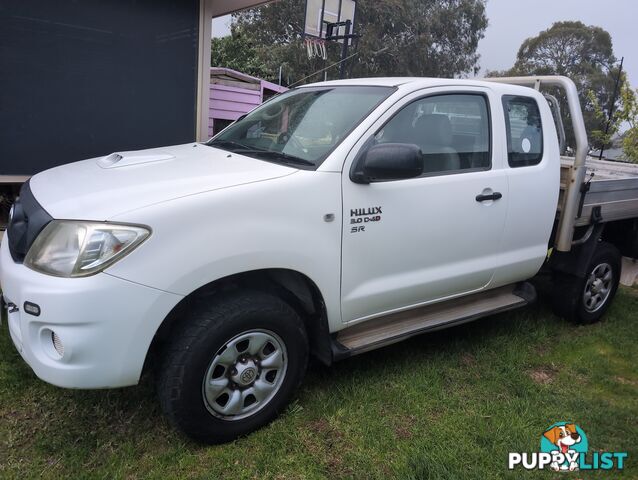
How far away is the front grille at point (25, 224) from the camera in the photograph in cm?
234

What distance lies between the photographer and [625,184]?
172 inches

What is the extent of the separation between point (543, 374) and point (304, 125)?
2411mm

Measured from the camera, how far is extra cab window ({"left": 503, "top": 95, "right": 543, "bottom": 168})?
3.63m

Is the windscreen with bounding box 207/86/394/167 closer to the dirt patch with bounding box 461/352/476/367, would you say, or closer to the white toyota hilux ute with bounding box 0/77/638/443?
the white toyota hilux ute with bounding box 0/77/638/443

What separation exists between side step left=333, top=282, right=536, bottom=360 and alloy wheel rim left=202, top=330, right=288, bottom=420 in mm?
360

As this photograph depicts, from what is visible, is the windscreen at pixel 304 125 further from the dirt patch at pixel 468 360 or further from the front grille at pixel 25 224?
the dirt patch at pixel 468 360

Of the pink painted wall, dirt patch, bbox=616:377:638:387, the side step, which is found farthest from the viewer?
the pink painted wall

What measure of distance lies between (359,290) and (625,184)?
287 centimetres

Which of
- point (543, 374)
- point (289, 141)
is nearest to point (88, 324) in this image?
point (289, 141)

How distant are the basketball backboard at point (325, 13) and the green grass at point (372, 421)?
33.8 feet

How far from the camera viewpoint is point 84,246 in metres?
2.17

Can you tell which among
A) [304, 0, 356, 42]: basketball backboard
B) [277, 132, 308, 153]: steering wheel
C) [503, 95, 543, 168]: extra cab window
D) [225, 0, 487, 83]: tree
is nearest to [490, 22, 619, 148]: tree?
[225, 0, 487, 83]: tree

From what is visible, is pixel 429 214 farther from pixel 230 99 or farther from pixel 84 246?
pixel 230 99

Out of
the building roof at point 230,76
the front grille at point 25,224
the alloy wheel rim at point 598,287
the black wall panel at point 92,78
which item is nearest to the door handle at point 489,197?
the alloy wheel rim at point 598,287
